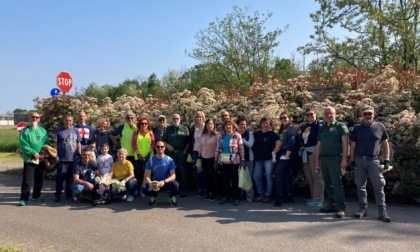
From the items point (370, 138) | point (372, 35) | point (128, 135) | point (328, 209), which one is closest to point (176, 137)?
point (128, 135)

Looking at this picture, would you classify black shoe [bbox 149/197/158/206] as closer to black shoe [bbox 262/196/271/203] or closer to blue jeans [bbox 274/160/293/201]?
black shoe [bbox 262/196/271/203]

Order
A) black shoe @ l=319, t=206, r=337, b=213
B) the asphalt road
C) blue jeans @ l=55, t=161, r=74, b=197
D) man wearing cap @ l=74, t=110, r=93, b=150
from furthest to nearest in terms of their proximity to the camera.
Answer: man wearing cap @ l=74, t=110, r=93, b=150 → blue jeans @ l=55, t=161, r=74, b=197 → black shoe @ l=319, t=206, r=337, b=213 → the asphalt road

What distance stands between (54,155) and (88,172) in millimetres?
884

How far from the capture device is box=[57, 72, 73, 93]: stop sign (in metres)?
13.3

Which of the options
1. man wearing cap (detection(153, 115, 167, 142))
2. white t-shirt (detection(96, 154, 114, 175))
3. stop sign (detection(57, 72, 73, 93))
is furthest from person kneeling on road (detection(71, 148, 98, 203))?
stop sign (detection(57, 72, 73, 93))

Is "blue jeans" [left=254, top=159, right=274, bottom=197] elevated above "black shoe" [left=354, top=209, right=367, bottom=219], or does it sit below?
above

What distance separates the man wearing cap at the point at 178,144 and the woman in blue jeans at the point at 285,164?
2.24 m

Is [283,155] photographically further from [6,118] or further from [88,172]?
[6,118]

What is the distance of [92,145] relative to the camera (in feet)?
27.8

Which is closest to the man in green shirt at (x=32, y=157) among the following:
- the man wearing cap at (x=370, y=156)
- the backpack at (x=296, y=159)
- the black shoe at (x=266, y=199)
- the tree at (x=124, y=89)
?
the black shoe at (x=266, y=199)

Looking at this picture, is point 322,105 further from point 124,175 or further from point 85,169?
point 85,169

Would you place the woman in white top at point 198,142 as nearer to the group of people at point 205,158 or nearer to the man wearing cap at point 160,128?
the group of people at point 205,158

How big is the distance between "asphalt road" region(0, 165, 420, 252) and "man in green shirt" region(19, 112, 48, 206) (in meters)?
0.39

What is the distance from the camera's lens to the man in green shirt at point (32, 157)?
7.93 metres
